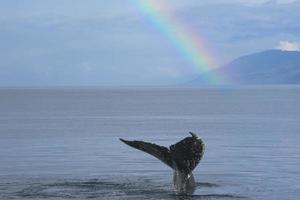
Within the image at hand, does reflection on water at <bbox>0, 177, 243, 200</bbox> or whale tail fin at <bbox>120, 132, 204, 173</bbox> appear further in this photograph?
reflection on water at <bbox>0, 177, 243, 200</bbox>

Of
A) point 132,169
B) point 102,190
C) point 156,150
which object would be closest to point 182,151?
point 156,150

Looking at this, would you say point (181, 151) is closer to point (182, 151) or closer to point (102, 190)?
point (182, 151)

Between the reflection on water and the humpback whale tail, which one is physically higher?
the humpback whale tail

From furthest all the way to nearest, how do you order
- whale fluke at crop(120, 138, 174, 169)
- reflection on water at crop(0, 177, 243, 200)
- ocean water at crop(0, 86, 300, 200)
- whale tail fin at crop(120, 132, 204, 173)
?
1. ocean water at crop(0, 86, 300, 200)
2. reflection on water at crop(0, 177, 243, 200)
3. whale tail fin at crop(120, 132, 204, 173)
4. whale fluke at crop(120, 138, 174, 169)

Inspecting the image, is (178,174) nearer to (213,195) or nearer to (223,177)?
(213,195)

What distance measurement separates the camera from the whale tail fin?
21078 millimetres

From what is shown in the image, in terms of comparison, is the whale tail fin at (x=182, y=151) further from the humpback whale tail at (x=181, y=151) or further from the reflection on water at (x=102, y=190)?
the reflection on water at (x=102, y=190)

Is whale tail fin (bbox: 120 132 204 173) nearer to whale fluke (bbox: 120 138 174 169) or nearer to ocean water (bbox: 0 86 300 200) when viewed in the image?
whale fluke (bbox: 120 138 174 169)

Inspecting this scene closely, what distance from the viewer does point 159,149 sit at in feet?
69.5

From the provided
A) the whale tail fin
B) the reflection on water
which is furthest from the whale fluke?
the reflection on water

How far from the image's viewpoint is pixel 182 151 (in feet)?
69.4

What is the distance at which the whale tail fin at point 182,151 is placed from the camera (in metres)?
21.1

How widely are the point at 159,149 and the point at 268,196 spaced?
5139 mm

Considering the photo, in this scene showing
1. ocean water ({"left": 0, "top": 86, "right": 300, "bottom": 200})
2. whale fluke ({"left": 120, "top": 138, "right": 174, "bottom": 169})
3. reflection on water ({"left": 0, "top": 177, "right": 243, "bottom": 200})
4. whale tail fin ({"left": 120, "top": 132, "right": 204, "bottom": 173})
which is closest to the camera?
whale fluke ({"left": 120, "top": 138, "right": 174, "bottom": 169})
